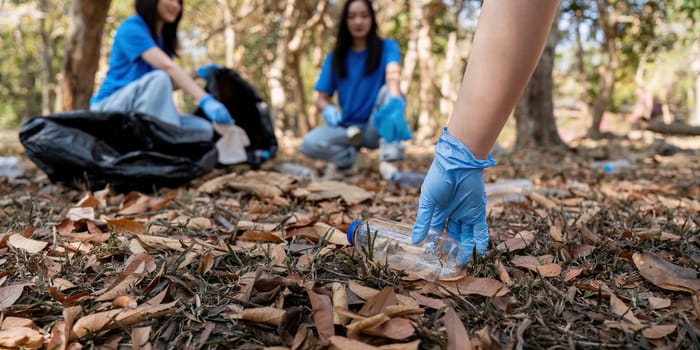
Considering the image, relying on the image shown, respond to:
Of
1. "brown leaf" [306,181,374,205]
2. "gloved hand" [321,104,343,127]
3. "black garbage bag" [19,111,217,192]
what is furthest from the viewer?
"gloved hand" [321,104,343,127]

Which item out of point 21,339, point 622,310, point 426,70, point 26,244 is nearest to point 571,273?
point 622,310

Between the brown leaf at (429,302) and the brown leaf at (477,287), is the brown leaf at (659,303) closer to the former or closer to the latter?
the brown leaf at (477,287)

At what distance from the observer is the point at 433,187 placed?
1212 mm

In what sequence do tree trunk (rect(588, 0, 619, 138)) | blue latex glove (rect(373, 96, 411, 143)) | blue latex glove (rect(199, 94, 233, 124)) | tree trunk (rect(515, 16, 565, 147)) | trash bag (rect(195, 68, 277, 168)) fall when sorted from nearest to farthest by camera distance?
blue latex glove (rect(199, 94, 233, 124)) → blue latex glove (rect(373, 96, 411, 143)) → trash bag (rect(195, 68, 277, 168)) → tree trunk (rect(515, 16, 565, 147)) → tree trunk (rect(588, 0, 619, 138))

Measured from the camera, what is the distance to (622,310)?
101 cm

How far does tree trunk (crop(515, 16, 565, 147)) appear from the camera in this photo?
5.65 metres

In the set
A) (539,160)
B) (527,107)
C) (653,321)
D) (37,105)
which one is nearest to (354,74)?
(539,160)

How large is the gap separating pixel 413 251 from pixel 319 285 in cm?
39

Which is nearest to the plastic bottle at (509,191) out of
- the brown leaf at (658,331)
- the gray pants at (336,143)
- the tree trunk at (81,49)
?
the brown leaf at (658,331)

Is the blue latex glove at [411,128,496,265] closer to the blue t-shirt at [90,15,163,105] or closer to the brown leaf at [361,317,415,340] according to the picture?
the brown leaf at [361,317,415,340]

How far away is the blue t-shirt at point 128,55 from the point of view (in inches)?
123

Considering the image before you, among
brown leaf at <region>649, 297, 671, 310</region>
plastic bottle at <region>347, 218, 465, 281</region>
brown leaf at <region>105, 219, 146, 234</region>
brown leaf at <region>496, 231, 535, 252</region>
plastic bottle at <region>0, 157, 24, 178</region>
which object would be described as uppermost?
brown leaf at <region>649, 297, 671, 310</region>

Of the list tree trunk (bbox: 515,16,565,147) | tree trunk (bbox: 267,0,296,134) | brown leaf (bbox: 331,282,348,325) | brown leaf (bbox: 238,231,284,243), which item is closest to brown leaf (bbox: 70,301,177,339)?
brown leaf (bbox: 331,282,348,325)

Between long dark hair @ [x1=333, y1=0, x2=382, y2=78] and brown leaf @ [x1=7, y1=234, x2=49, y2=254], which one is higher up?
long dark hair @ [x1=333, y1=0, x2=382, y2=78]
